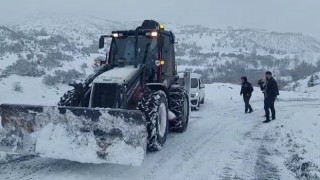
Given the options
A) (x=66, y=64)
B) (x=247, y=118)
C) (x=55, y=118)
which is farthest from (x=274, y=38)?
(x=55, y=118)

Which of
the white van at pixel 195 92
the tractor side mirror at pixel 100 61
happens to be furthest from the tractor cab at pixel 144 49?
the white van at pixel 195 92

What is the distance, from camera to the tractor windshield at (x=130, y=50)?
942 cm

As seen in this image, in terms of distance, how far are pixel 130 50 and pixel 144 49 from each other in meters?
0.37

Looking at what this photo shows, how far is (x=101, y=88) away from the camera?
8.04 meters

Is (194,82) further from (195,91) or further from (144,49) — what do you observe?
(144,49)

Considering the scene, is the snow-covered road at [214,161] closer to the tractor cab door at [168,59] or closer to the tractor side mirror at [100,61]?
the tractor cab door at [168,59]

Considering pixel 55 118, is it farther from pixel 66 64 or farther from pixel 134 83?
pixel 66 64

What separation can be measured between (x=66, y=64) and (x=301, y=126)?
20.9 m

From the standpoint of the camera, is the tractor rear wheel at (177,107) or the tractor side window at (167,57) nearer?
the tractor rear wheel at (177,107)

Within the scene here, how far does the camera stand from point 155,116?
7609 mm

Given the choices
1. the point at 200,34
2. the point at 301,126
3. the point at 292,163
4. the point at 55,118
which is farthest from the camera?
the point at 200,34

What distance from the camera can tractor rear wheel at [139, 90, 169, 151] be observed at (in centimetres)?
753

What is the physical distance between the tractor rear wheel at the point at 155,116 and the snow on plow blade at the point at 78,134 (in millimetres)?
861

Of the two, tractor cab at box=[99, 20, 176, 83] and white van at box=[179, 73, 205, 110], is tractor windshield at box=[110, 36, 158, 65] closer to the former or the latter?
tractor cab at box=[99, 20, 176, 83]
